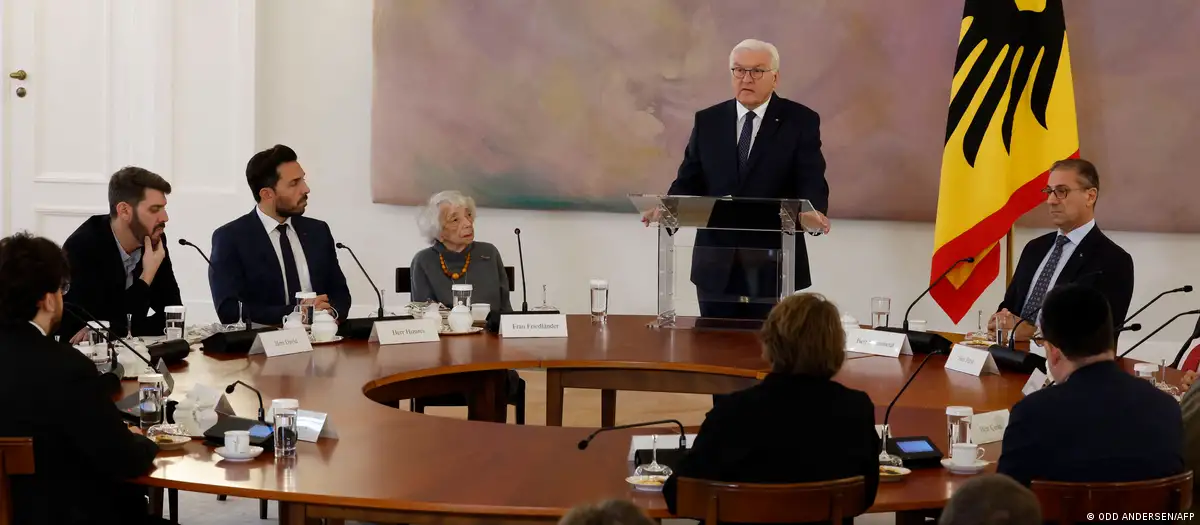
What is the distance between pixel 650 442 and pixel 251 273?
2547 millimetres

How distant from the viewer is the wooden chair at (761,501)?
2301 millimetres

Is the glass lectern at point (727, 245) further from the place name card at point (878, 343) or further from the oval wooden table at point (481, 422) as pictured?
the place name card at point (878, 343)

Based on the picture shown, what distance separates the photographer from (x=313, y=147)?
277 inches

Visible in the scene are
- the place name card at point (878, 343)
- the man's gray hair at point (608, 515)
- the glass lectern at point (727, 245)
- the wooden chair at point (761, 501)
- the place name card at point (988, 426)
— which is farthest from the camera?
the glass lectern at point (727, 245)

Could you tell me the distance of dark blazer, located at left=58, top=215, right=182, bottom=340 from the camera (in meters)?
4.42

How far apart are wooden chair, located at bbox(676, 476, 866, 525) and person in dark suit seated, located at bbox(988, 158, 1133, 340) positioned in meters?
2.10

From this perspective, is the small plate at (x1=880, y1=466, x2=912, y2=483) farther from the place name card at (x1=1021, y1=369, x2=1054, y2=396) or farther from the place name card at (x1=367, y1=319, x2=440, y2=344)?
the place name card at (x1=367, y1=319, x2=440, y2=344)

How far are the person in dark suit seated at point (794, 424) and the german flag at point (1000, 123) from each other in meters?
3.48

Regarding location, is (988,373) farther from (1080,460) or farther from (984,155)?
(984,155)

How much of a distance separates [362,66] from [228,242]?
243 centimetres

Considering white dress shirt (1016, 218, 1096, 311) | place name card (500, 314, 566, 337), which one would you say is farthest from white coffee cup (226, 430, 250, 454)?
white dress shirt (1016, 218, 1096, 311)

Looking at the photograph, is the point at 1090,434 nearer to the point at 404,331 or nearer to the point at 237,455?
the point at 237,455

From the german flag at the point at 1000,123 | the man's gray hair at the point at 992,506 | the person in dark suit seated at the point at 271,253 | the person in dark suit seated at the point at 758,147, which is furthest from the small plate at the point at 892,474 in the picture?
the german flag at the point at 1000,123

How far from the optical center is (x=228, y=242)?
15.6 ft
